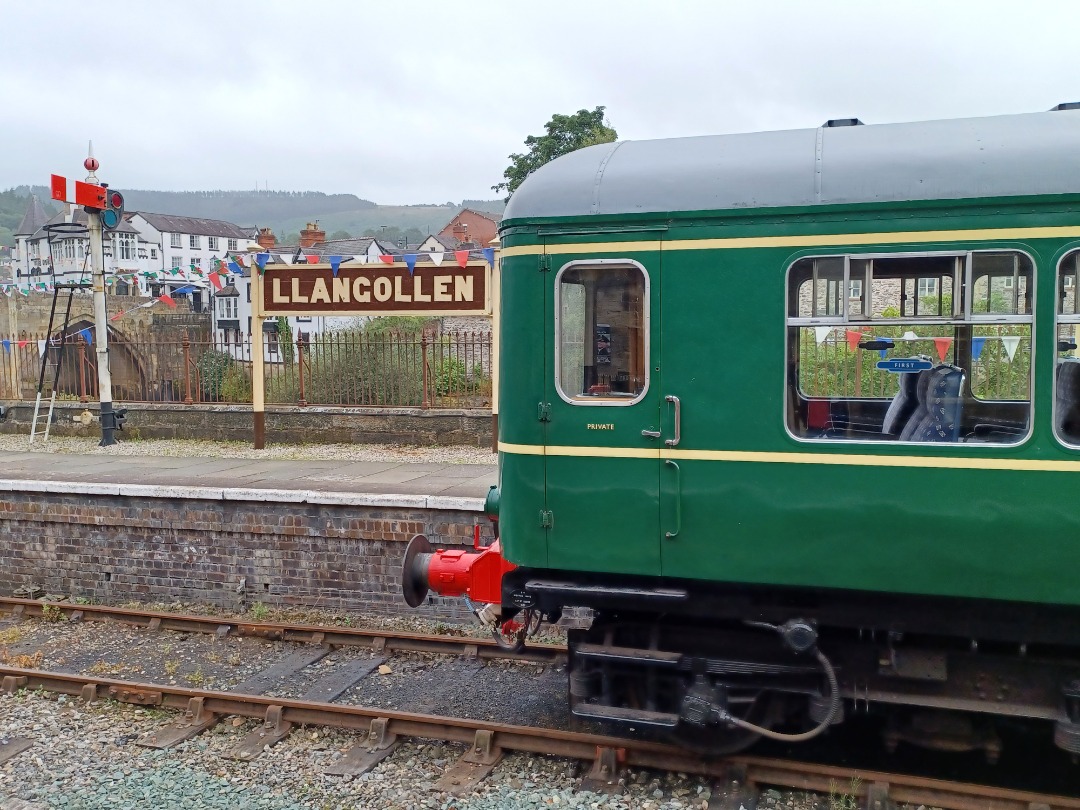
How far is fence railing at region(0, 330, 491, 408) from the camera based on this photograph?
1430 centimetres

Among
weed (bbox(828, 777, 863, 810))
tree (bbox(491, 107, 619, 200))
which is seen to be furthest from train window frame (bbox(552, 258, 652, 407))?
tree (bbox(491, 107, 619, 200))

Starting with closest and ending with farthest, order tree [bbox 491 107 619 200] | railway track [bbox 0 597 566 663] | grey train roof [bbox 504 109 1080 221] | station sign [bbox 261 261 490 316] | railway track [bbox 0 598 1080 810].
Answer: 1. grey train roof [bbox 504 109 1080 221]
2. railway track [bbox 0 598 1080 810]
3. railway track [bbox 0 597 566 663]
4. station sign [bbox 261 261 490 316]
5. tree [bbox 491 107 619 200]

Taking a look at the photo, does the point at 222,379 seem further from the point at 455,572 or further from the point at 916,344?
the point at 916,344

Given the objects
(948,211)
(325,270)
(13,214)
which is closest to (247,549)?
(325,270)

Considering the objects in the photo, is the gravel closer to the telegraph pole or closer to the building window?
the telegraph pole

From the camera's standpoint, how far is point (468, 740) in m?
5.94

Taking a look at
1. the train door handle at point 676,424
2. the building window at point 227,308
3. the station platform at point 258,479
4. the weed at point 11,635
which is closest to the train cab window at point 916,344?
the train door handle at point 676,424

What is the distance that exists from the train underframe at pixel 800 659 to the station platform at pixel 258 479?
Answer: 3.47 meters

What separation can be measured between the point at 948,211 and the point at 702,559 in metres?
2.15

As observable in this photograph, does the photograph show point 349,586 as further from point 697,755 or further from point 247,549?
point 697,755

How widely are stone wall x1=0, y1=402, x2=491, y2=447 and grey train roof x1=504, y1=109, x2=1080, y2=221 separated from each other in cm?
866

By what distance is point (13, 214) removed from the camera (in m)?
150

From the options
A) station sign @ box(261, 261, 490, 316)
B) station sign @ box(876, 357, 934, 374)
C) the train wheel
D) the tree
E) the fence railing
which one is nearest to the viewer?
station sign @ box(876, 357, 934, 374)

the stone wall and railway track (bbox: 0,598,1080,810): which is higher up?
the stone wall
